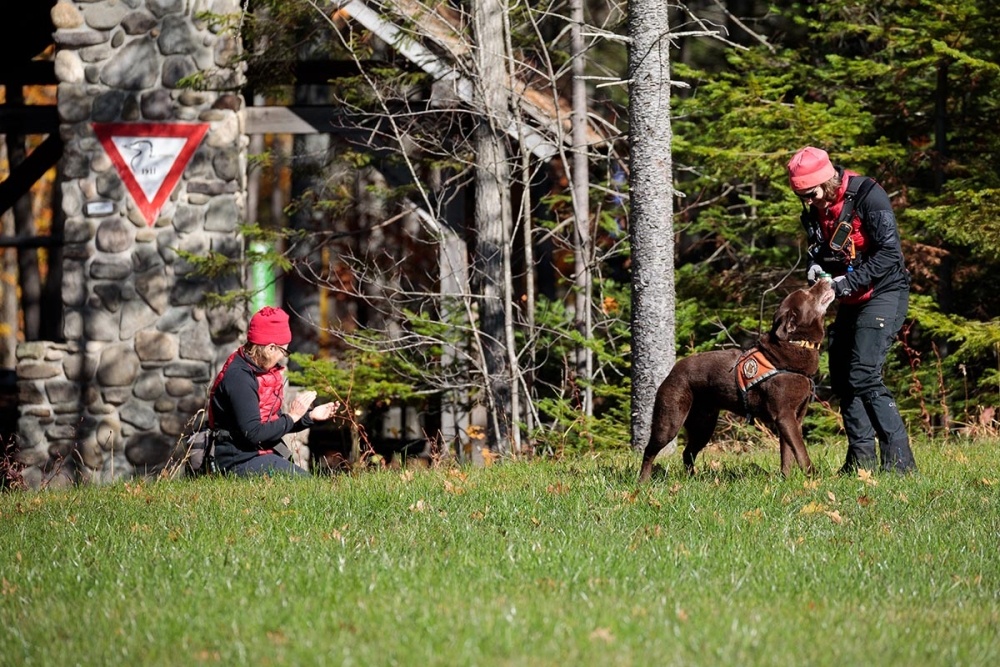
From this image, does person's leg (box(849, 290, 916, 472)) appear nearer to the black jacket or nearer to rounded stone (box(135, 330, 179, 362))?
the black jacket

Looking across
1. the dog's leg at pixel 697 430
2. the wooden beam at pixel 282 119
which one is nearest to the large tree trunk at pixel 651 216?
the dog's leg at pixel 697 430

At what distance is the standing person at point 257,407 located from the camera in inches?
317

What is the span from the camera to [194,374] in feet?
39.3

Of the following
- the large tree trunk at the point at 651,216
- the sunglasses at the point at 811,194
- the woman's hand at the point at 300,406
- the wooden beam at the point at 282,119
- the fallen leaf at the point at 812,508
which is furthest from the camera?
the wooden beam at the point at 282,119

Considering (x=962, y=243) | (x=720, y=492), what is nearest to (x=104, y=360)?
(x=720, y=492)

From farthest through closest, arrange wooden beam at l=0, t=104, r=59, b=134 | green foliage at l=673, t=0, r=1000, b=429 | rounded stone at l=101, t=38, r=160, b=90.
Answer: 1. wooden beam at l=0, t=104, r=59, b=134
2. rounded stone at l=101, t=38, r=160, b=90
3. green foliage at l=673, t=0, r=1000, b=429

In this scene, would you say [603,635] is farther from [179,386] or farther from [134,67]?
[134,67]

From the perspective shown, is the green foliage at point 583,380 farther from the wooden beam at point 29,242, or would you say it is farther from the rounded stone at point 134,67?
the wooden beam at point 29,242

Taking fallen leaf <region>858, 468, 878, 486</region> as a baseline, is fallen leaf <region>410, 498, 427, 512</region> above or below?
below

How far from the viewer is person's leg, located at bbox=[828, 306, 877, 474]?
291 inches

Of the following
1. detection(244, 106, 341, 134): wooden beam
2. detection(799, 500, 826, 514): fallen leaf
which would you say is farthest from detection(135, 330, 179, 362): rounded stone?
detection(799, 500, 826, 514): fallen leaf

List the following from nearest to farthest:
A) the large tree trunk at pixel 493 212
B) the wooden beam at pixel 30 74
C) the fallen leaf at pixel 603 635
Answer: the fallen leaf at pixel 603 635 → the large tree trunk at pixel 493 212 → the wooden beam at pixel 30 74

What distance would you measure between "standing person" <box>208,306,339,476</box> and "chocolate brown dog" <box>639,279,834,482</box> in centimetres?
231

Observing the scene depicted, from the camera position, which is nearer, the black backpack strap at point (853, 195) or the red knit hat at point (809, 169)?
the red knit hat at point (809, 169)
